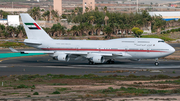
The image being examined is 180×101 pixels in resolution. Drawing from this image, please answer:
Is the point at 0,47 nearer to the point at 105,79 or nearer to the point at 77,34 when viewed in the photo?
the point at 77,34

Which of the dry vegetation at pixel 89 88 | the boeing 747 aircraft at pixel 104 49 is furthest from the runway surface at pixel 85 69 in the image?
the dry vegetation at pixel 89 88

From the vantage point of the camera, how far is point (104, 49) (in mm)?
55688

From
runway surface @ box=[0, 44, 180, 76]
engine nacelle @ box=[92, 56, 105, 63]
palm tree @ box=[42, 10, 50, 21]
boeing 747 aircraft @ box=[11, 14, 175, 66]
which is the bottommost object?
runway surface @ box=[0, 44, 180, 76]

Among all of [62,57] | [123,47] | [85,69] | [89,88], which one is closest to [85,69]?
[85,69]

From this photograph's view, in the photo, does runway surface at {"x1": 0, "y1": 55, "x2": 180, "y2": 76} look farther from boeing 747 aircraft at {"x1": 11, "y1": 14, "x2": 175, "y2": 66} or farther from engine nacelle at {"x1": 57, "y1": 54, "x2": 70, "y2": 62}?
boeing 747 aircraft at {"x1": 11, "y1": 14, "x2": 175, "y2": 66}

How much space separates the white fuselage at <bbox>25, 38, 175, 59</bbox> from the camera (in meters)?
53.2

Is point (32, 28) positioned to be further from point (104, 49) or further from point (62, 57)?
point (104, 49)

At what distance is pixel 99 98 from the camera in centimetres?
2523

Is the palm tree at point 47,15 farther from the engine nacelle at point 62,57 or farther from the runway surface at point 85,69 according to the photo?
the engine nacelle at point 62,57

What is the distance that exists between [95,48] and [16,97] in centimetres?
3148

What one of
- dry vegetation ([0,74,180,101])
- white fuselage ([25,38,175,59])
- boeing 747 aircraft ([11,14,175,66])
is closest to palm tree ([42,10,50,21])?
boeing 747 aircraft ([11,14,175,66])

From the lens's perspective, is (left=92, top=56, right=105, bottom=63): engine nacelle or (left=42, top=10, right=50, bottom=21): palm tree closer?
(left=92, top=56, right=105, bottom=63): engine nacelle

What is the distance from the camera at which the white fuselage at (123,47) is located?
53188mm

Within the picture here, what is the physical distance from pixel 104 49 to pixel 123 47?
363cm
